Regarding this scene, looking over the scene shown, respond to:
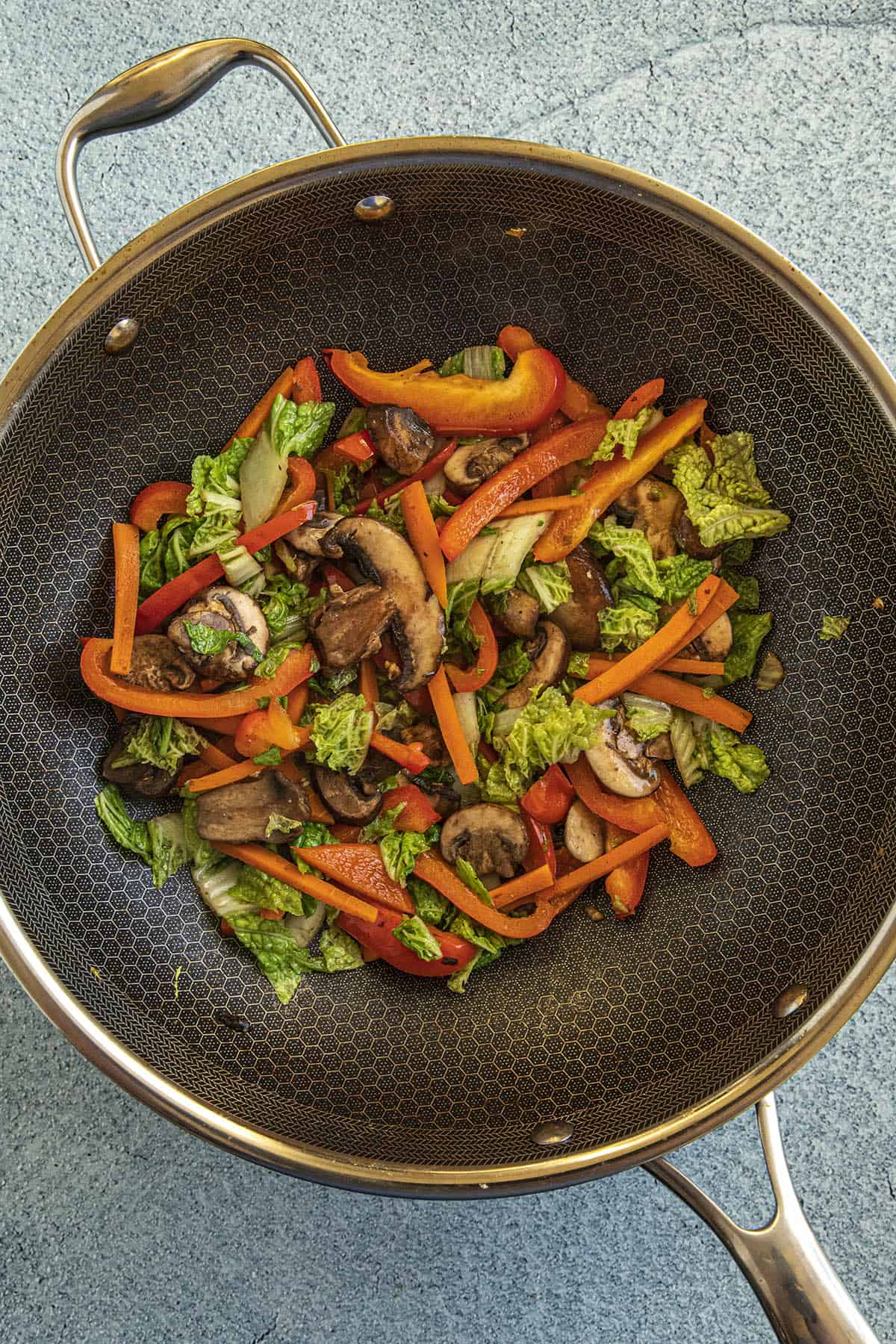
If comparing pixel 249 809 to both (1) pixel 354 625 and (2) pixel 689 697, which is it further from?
(2) pixel 689 697

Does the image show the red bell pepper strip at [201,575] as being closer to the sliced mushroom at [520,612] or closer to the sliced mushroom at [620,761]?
the sliced mushroom at [520,612]

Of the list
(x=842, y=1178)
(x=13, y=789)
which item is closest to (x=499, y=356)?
(x=13, y=789)

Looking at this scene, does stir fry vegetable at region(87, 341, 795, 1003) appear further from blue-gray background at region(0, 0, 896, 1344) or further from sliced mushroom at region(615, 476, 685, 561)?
blue-gray background at region(0, 0, 896, 1344)

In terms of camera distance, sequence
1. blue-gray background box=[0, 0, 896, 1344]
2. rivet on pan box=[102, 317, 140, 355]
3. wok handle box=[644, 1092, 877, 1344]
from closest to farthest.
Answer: wok handle box=[644, 1092, 877, 1344]
rivet on pan box=[102, 317, 140, 355]
blue-gray background box=[0, 0, 896, 1344]

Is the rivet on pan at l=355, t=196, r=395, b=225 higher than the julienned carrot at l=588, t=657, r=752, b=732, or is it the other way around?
the rivet on pan at l=355, t=196, r=395, b=225

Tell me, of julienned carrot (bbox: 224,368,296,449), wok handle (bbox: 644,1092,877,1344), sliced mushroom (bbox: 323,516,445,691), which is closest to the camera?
wok handle (bbox: 644,1092,877,1344)

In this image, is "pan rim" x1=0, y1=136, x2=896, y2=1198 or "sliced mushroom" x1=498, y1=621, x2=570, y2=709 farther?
"sliced mushroom" x1=498, y1=621, x2=570, y2=709

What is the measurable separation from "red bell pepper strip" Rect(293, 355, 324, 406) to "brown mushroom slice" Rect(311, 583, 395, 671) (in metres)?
0.53

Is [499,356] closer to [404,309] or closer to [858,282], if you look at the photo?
[404,309]

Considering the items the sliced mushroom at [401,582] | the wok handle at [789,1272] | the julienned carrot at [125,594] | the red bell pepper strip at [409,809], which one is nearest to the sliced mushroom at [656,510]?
the sliced mushroom at [401,582]

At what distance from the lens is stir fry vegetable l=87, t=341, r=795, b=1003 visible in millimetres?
2262

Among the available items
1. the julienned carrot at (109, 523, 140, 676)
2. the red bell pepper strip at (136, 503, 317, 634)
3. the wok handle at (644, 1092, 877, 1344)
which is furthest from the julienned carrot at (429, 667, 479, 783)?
the wok handle at (644, 1092, 877, 1344)

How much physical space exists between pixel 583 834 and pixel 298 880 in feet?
2.45

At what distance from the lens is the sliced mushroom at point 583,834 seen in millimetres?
2369
